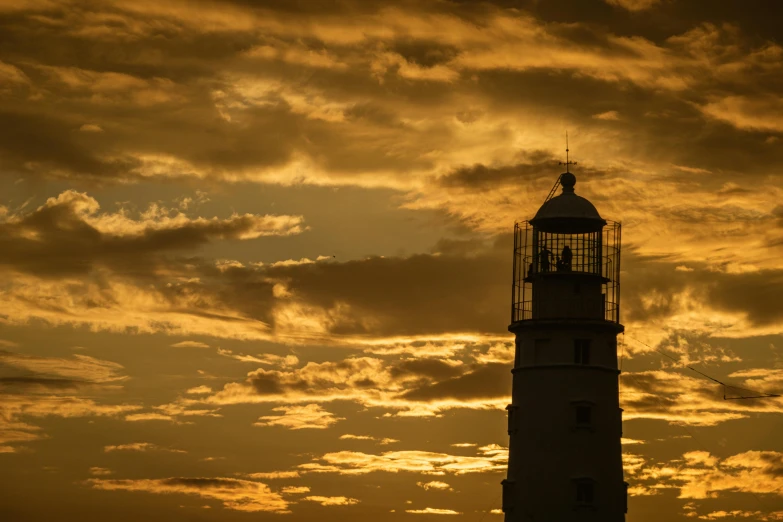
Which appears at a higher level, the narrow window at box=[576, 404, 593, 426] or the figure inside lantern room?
the figure inside lantern room

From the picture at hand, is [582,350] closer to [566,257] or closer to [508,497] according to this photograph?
[566,257]

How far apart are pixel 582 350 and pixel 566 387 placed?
2026mm

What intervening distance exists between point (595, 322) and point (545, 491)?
841cm

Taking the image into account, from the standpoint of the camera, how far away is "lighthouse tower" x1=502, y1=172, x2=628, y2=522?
79.9m

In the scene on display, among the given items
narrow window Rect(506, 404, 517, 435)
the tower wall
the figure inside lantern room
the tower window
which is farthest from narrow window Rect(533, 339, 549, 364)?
the figure inside lantern room

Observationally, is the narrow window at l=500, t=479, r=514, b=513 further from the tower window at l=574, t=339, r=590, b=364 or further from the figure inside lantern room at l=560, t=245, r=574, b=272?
the figure inside lantern room at l=560, t=245, r=574, b=272

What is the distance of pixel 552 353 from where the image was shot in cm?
8169

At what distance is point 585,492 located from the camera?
79688 millimetres

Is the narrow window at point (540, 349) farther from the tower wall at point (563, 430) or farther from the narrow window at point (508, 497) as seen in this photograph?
the narrow window at point (508, 497)

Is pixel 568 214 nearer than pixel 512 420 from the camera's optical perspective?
No

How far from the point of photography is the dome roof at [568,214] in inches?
3305

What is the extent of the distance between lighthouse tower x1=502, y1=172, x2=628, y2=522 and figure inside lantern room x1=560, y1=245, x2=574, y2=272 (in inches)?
1.9

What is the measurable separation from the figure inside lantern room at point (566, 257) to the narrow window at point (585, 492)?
34.6 ft

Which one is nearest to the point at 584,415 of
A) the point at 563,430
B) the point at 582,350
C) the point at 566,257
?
the point at 563,430
